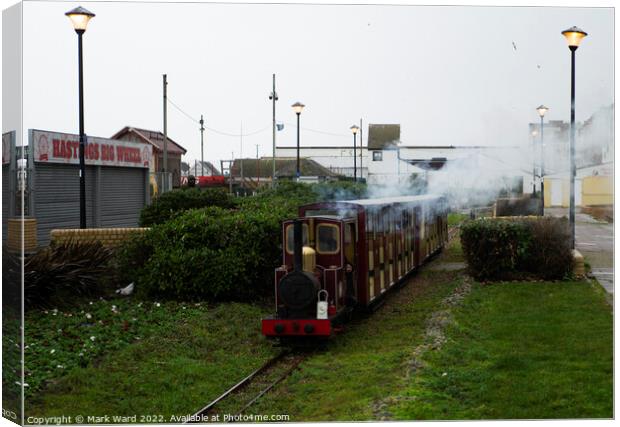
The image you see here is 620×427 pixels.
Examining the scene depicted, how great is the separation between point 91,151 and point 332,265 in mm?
7630

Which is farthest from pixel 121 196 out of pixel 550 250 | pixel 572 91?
pixel 572 91

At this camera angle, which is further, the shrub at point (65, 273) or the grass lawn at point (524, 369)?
the shrub at point (65, 273)

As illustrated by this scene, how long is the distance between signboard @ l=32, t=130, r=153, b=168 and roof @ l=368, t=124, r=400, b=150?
6.06m

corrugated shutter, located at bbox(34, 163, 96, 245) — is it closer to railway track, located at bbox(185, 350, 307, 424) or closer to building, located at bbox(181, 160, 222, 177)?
railway track, located at bbox(185, 350, 307, 424)

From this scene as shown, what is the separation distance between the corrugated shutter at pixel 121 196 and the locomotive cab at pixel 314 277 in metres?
6.44

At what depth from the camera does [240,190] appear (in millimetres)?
49125

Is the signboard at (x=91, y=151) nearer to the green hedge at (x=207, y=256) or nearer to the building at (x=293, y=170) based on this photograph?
the green hedge at (x=207, y=256)

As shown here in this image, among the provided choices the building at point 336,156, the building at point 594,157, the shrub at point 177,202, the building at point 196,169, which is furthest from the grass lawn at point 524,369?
the building at point 196,169

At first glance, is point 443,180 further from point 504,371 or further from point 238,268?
point 504,371

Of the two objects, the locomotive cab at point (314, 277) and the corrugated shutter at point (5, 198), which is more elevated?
the corrugated shutter at point (5, 198)

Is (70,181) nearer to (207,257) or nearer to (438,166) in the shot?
(207,257)

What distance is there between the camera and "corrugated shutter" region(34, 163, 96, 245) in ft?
51.9

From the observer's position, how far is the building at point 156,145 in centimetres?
1898

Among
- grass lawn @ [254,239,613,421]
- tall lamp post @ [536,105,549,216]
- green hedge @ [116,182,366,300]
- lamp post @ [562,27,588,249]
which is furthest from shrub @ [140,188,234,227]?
lamp post @ [562,27,588,249]
